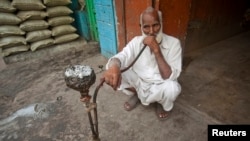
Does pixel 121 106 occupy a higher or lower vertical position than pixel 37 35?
lower

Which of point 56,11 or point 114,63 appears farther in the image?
point 56,11

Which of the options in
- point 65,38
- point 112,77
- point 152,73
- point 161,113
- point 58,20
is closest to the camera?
point 112,77

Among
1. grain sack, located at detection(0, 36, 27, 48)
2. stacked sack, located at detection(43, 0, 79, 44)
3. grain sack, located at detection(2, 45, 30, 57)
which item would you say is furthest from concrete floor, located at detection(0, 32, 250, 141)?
stacked sack, located at detection(43, 0, 79, 44)

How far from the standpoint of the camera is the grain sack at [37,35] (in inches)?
157

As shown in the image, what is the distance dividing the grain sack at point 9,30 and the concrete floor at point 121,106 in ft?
2.56

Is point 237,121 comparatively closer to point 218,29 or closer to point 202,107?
point 202,107

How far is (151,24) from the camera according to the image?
67.7 inches

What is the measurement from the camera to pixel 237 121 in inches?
78.2

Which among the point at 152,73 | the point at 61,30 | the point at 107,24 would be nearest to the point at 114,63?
the point at 152,73

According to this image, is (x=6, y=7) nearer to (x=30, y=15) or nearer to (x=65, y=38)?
(x=30, y=15)

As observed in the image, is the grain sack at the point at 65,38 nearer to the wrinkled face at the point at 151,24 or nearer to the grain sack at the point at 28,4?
the grain sack at the point at 28,4

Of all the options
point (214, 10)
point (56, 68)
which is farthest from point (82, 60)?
point (214, 10)

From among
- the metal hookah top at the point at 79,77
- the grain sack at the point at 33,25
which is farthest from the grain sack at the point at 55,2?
the metal hookah top at the point at 79,77

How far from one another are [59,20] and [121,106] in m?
2.82
